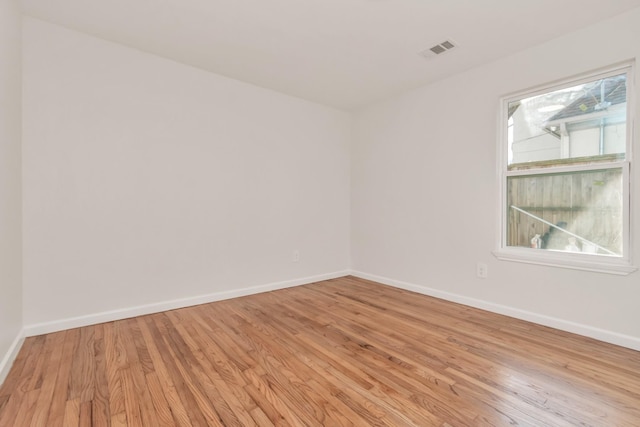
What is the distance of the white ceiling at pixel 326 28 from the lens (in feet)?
6.74

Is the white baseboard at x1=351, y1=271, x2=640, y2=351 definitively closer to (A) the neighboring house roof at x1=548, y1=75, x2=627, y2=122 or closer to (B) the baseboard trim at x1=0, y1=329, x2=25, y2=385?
(A) the neighboring house roof at x1=548, y1=75, x2=627, y2=122

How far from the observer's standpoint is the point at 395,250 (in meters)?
3.72

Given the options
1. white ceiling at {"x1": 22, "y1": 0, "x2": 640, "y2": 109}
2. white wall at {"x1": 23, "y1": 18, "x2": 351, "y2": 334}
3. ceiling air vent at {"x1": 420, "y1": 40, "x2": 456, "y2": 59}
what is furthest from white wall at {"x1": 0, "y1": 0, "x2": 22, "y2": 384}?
ceiling air vent at {"x1": 420, "y1": 40, "x2": 456, "y2": 59}

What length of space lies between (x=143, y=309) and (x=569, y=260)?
370cm

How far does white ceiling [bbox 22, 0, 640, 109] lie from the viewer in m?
2.05

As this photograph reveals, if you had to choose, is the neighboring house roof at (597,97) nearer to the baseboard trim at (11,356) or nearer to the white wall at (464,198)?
the white wall at (464,198)

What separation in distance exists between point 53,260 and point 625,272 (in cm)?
432

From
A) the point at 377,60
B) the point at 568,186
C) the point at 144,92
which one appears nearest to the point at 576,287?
the point at 568,186

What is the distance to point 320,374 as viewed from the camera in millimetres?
1710

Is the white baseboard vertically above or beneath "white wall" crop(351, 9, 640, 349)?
beneath

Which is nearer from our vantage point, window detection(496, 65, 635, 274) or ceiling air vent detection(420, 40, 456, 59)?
window detection(496, 65, 635, 274)

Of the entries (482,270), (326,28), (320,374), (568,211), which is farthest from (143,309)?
(568,211)

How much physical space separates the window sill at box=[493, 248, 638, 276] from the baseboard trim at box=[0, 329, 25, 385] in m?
3.69

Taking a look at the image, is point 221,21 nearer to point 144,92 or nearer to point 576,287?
point 144,92
